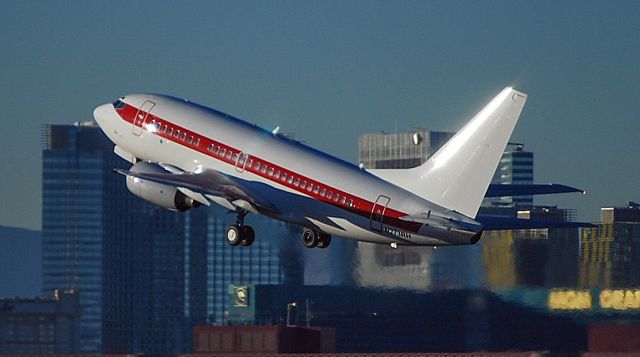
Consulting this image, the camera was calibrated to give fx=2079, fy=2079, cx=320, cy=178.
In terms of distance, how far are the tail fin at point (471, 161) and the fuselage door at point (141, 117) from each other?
1600 centimetres

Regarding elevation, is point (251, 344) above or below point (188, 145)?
below

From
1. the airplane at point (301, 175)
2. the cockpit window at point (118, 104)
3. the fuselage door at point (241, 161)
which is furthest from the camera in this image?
the cockpit window at point (118, 104)

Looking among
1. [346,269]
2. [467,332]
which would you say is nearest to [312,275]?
[346,269]

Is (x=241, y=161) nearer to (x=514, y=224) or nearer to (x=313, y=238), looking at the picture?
(x=313, y=238)

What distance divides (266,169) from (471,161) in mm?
10706

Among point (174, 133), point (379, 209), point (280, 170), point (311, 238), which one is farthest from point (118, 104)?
point (379, 209)

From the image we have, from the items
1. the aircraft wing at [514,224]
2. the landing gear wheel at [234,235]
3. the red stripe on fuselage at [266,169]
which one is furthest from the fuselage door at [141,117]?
the aircraft wing at [514,224]

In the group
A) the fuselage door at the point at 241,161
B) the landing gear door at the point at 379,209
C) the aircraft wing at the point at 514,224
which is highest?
the fuselage door at the point at 241,161

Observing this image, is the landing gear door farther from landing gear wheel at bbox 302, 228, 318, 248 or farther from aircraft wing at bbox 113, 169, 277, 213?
landing gear wheel at bbox 302, 228, 318, 248

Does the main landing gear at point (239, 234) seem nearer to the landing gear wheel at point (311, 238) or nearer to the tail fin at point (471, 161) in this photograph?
the landing gear wheel at point (311, 238)

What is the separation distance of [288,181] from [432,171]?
288 inches

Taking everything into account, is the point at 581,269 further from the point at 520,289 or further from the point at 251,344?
the point at 251,344

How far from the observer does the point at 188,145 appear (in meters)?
103

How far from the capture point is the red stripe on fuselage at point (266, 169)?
94.9m
